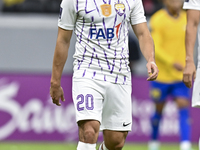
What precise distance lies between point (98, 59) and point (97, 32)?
0.25 metres

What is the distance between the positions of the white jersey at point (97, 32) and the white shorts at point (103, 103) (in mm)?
79

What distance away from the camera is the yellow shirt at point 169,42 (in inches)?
323

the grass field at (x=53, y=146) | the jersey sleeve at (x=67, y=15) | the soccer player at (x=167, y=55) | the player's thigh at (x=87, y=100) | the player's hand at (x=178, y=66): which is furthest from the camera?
the grass field at (x=53, y=146)

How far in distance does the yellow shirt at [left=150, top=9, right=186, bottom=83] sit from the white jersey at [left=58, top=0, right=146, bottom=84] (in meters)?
Answer: 3.17

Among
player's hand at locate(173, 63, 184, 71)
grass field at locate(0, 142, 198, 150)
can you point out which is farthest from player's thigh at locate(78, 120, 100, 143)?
grass field at locate(0, 142, 198, 150)

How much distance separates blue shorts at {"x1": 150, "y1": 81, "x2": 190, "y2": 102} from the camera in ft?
26.5

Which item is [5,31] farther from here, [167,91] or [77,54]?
[77,54]

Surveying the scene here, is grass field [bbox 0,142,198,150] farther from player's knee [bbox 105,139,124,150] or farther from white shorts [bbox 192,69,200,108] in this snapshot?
white shorts [bbox 192,69,200,108]

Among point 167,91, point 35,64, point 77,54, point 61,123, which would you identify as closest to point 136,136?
point 61,123

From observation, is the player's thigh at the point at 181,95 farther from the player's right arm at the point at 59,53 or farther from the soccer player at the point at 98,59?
the player's right arm at the point at 59,53

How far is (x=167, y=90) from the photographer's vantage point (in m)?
8.23

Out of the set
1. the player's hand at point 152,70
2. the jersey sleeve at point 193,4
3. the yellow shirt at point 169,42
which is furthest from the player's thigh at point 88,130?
the yellow shirt at point 169,42

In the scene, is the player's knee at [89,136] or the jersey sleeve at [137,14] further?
the jersey sleeve at [137,14]

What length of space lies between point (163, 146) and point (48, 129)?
209cm
